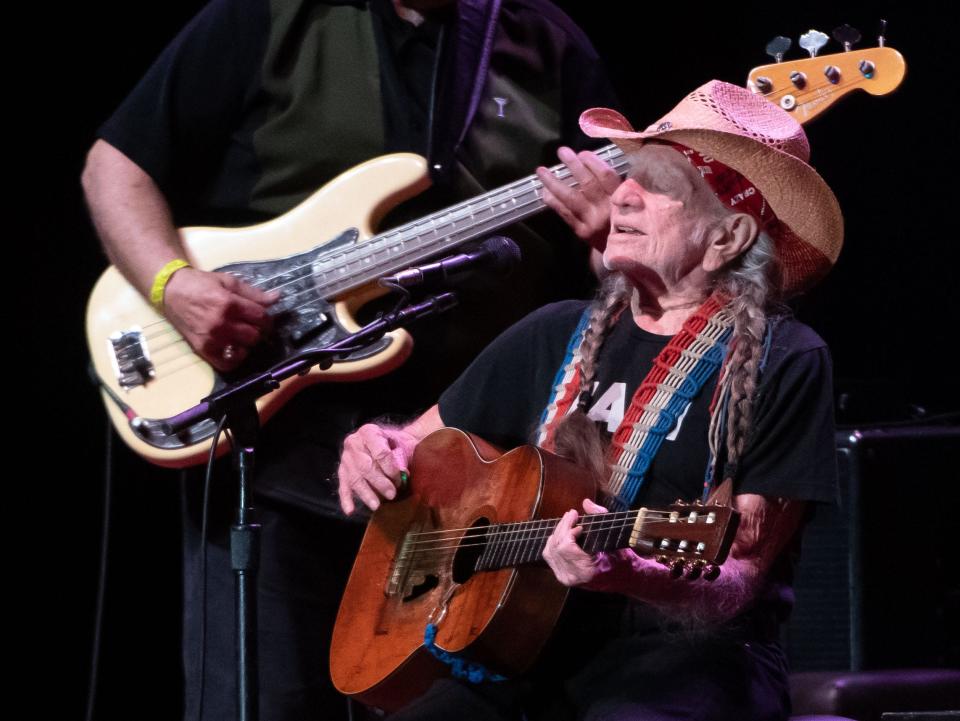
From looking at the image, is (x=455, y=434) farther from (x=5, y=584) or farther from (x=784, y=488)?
(x=5, y=584)

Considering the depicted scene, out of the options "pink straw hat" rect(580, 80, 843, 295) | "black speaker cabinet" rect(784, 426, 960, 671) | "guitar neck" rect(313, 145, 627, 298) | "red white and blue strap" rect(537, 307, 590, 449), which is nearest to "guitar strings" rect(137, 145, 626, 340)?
"guitar neck" rect(313, 145, 627, 298)

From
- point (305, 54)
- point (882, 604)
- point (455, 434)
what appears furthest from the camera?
point (882, 604)

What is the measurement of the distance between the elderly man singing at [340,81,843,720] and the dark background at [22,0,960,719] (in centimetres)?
128

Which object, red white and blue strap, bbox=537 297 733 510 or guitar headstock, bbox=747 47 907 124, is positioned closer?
red white and blue strap, bbox=537 297 733 510

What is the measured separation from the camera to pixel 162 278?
2.78 metres

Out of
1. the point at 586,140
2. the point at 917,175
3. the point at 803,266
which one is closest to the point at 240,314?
the point at 586,140

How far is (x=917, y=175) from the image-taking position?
3732mm

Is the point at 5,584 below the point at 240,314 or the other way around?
below

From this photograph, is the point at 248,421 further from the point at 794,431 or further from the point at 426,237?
the point at 794,431

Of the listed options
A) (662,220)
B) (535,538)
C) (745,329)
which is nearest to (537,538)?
(535,538)

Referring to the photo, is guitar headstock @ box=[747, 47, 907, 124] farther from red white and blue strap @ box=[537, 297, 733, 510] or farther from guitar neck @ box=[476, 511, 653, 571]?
guitar neck @ box=[476, 511, 653, 571]

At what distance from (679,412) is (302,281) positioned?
1040 mm

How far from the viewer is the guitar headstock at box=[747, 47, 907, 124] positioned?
2562mm

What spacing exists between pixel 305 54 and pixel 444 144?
0.40 meters
